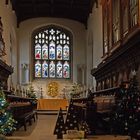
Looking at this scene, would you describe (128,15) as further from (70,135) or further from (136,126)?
(70,135)

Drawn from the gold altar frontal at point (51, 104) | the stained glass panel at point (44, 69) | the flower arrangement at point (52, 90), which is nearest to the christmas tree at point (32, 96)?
the gold altar frontal at point (51, 104)

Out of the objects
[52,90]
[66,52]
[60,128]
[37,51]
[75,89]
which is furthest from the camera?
[66,52]

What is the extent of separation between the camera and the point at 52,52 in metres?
27.4

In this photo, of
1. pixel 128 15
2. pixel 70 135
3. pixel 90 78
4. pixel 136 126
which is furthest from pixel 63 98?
pixel 70 135

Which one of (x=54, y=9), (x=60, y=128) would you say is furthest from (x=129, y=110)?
(x=54, y=9)

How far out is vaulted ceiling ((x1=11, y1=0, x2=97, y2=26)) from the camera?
24312 mm

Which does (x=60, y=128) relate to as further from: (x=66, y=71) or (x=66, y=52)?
(x=66, y=52)

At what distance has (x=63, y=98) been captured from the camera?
84.5ft

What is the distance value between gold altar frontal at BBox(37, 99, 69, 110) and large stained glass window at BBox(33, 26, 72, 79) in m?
3.12

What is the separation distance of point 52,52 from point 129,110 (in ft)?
65.3

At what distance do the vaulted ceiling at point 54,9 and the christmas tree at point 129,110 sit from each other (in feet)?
49.7

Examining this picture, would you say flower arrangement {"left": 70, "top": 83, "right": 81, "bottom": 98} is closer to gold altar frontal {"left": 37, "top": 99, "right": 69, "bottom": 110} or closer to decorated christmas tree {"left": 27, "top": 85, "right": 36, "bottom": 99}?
gold altar frontal {"left": 37, "top": 99, "right": 69, "bottom": 110}

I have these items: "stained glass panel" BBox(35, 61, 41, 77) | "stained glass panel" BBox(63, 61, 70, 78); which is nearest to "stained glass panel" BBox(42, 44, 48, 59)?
"stained glass panel" BBox(35, 61, 41, 77)

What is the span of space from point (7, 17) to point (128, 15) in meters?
10.3
